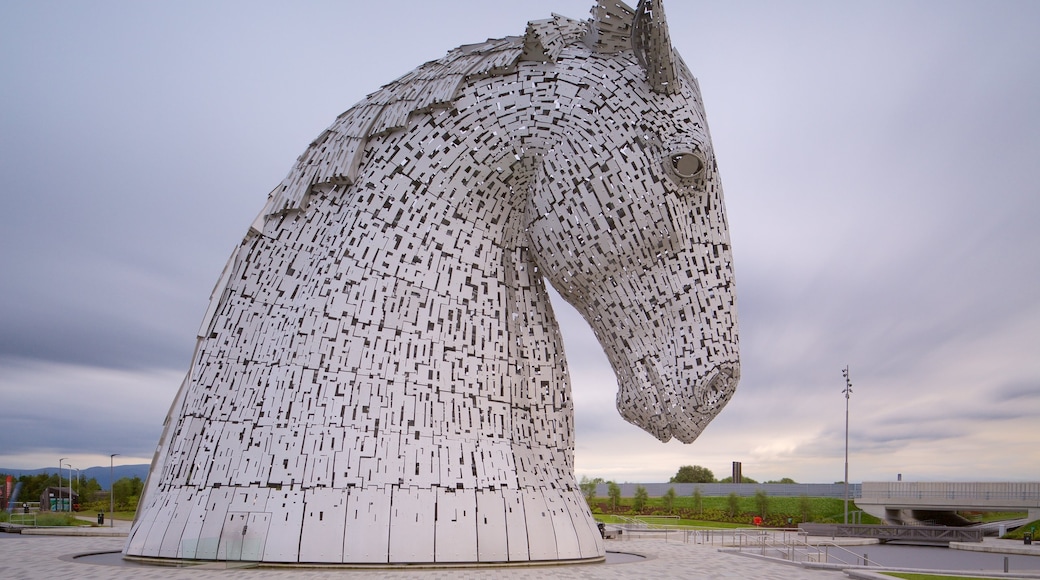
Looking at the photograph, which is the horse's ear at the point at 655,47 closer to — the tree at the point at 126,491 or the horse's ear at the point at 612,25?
the horse's ear at the point at 612,25

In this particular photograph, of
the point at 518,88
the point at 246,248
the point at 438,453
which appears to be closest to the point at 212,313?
the point at 246,248

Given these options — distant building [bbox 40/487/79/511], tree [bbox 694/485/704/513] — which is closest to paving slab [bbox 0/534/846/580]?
distant building [bbox 40/487/79/511]

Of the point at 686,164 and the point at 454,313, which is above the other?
the point at 686,164

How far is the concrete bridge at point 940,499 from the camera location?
1335 inches

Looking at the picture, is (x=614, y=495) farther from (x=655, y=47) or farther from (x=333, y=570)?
(x=655, y=47)

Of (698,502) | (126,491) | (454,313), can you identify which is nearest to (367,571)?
(454,313)

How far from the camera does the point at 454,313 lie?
599cm

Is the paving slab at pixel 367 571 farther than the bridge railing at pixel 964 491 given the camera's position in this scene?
No

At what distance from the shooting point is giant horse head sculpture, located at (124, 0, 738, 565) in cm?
545

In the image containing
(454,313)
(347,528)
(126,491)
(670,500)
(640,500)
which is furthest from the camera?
(640,500)

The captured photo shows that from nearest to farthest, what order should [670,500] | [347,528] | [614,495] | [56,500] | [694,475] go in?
1. [347,528]
2. [56,500]
3. [670,500]
4. [614,495]
5. [694,475]

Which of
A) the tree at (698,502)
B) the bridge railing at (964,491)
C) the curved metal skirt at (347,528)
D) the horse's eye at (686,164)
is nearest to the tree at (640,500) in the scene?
the tree at (698,502)

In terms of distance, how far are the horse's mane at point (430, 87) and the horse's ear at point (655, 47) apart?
0.35 m

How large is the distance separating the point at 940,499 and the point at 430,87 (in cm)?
3548
